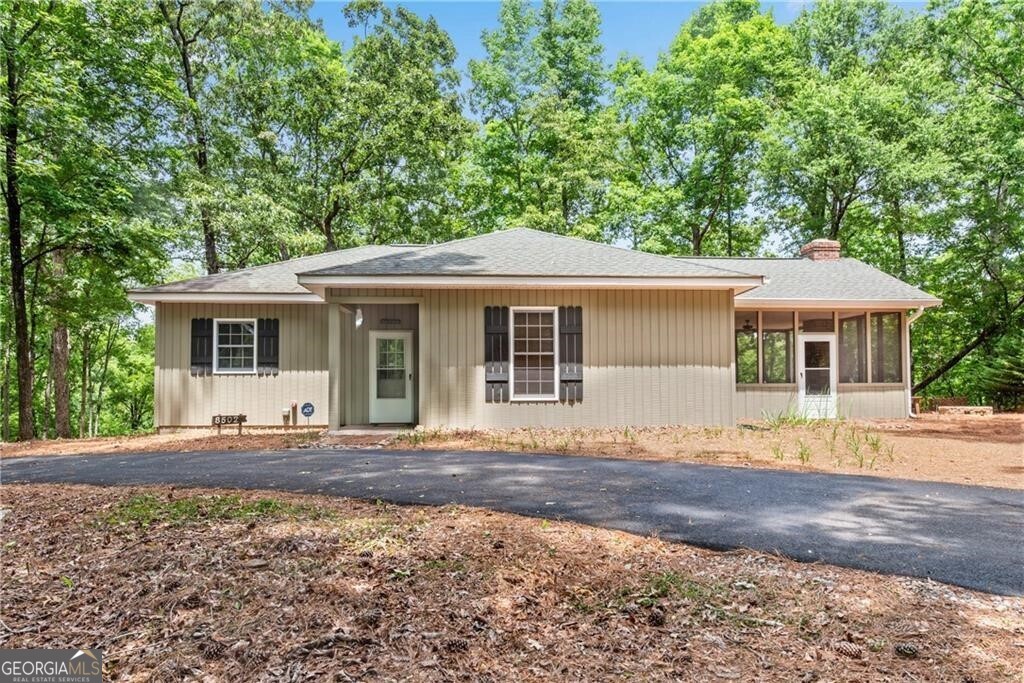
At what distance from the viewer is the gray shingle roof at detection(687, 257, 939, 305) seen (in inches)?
447

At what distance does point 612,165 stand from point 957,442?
14044 millimetres

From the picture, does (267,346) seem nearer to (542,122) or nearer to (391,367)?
(391,367)

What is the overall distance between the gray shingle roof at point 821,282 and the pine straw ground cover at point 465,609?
9.31 meters

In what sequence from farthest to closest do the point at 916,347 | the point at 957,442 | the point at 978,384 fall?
the point at 916,347
the point at 978,384
the point at 957,442

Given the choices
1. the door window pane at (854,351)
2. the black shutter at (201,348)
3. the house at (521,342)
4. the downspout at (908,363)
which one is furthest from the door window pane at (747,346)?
the black shutter at (201,348)

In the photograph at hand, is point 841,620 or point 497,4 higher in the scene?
point 497,4

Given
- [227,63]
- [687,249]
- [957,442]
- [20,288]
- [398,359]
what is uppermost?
[227,63]

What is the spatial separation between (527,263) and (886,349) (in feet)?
27.8

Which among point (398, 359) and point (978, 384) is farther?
point (978, 384)

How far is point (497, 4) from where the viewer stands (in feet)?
68.5

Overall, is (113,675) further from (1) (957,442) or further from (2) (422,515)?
(1) (957,442)

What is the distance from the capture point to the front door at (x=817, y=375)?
1133cm

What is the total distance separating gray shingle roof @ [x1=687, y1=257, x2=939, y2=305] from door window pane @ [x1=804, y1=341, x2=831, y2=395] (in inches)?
43.0

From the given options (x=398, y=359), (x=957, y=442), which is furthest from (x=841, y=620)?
(x=398, y=359)
